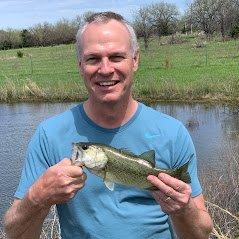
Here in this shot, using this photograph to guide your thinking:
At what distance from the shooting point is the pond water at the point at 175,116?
13.6 meters

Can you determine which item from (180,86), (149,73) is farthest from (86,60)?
(149,73)

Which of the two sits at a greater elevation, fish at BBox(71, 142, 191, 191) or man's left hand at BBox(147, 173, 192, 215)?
fish at BBox(71, 142, 191, 191)

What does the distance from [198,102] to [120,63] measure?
77.1 feet

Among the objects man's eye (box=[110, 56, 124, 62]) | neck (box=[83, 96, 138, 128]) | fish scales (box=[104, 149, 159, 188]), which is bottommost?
fish scales (box=[104, 149, 159, 188])

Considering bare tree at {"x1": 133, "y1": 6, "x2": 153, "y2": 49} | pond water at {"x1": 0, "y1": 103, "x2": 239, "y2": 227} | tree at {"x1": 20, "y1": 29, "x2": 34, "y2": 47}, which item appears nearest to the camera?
pond water at {"x1": 0, "y1": 103, "x2": 239, "y2": 227}

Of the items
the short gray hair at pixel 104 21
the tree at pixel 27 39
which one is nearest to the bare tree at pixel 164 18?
the tree at pixel 27 39

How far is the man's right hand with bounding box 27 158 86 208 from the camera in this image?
8.34 ft

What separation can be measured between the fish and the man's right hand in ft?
0.17

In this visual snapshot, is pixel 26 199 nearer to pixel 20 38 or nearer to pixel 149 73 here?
pixel 149 73

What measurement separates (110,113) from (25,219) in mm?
772

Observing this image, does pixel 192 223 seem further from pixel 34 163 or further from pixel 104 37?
pixel 104 37

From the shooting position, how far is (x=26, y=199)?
110 inches

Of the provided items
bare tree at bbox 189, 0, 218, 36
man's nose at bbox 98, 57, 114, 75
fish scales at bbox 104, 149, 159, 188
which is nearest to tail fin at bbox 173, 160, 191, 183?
fish scales at bbox 104, 149, 159, 188

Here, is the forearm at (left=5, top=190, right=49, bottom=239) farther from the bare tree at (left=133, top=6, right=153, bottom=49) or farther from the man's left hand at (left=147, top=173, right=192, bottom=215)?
the bare tree at (left=133, top=6, right=153, bottom=49)
